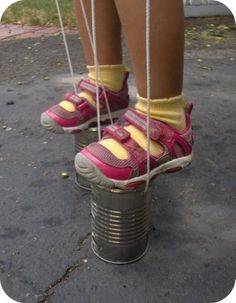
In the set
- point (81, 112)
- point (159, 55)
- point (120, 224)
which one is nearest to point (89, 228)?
point (120, 224)

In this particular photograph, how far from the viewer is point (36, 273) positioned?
0.98 meters

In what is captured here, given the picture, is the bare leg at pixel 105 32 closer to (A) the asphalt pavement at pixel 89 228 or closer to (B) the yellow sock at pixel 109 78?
(B) the yellow sock at pixel 109 78

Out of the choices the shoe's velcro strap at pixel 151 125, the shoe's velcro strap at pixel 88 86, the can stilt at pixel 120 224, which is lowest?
the can stilt at pixel 120 224

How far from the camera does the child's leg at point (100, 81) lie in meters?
1.11

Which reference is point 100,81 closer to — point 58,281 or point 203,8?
point 58,281

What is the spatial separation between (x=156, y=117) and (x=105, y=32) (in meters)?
0.34

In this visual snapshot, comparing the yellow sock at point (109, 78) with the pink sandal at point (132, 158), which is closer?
the pink sandal at point (132, 158)

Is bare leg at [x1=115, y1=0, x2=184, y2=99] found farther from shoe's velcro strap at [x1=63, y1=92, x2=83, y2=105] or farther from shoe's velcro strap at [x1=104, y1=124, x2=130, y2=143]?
shoe's velcro strap at [x1=63, y1=92, x2=83, y2=105]

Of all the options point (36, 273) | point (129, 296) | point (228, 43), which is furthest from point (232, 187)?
point (228, 43)

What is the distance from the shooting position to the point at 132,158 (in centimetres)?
87

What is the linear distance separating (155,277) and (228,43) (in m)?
2.20

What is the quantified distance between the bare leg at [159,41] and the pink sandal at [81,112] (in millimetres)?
273

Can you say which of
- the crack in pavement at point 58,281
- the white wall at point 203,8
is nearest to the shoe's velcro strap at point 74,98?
the crack in pavement at point 58,281

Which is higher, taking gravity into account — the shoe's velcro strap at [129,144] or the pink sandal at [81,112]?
the shoe's velcro strap at [129,144]
